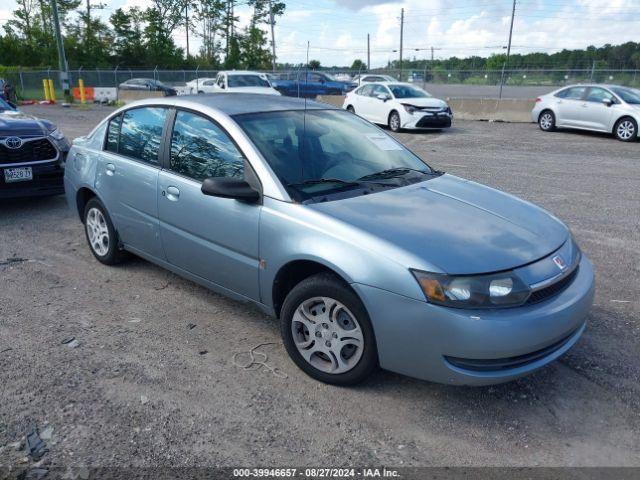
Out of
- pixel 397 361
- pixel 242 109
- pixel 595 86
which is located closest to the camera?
pixel 397 361

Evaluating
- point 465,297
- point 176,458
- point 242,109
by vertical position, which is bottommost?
point 176,458

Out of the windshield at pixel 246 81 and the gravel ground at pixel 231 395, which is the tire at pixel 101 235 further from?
the windshield at pixel 246 81

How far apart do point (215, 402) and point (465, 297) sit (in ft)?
5.03

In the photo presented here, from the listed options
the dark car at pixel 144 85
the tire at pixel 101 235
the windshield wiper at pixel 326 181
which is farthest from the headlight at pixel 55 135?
the dark car at pixel 144 85

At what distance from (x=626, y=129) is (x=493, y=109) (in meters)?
6.26

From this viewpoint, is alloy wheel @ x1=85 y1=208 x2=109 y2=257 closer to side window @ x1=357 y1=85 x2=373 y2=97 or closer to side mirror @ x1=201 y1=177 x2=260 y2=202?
side mirror @ x1=201 y1=177 x2=260 y2=202

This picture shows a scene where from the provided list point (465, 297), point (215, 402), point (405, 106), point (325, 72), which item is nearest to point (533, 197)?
point (465, 297)

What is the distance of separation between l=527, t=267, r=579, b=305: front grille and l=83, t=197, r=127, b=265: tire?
365cm

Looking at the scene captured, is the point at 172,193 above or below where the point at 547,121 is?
above

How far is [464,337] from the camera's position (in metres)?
2.84

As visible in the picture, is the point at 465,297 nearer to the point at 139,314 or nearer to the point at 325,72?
the point at 139,314

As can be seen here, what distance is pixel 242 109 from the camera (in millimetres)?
4164

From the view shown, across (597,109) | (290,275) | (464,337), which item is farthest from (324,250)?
(597,109)

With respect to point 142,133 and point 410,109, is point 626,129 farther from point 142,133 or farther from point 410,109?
point 142,133
